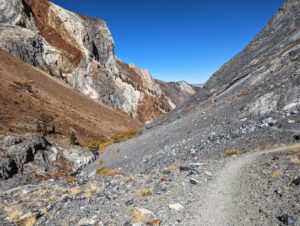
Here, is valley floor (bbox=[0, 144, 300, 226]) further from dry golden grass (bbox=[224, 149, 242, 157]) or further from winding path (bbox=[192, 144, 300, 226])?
dry golden grass (bbox=[224, 149, 242, 157])

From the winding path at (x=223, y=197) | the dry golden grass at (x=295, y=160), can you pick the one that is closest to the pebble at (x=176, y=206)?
the winding path at (x=223, y=197)

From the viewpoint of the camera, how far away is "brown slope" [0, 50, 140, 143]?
5000cm

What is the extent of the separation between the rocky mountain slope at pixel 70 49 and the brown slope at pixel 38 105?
13745 mm

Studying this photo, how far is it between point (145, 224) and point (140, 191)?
349cm

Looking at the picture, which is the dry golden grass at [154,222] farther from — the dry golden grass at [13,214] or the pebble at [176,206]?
the dry golden grass at [13,214]

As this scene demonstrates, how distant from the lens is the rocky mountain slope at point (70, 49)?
329ft

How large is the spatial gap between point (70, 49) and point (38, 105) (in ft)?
195

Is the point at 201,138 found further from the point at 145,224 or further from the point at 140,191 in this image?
the point at 145,224

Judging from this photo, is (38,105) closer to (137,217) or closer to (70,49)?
(137,217)

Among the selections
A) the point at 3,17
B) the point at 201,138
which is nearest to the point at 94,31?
the point at 3,17

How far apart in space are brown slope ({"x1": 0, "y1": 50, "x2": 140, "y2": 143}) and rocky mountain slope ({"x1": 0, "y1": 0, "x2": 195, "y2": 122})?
45.1 ft

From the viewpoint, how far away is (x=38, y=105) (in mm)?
63938

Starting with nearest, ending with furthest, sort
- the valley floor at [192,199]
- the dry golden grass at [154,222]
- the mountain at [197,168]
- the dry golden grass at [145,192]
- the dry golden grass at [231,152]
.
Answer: the dry golden grass at [154,222] → the valley floor at [192,199] → the mountain at [197,168] → the dry golden grass at [145,192] → the dry golden grass at [231,152]

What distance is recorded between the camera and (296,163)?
13758 millimetres
